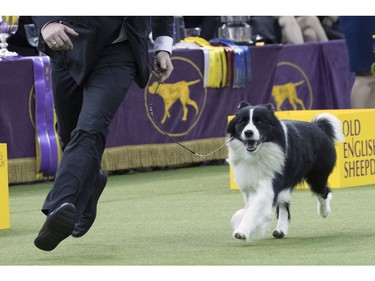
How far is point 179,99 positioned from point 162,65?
4758mm

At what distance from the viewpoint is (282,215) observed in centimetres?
664

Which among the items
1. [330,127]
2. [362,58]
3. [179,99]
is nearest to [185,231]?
[330,127]

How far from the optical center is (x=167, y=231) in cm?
691

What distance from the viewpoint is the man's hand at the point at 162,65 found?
19.8ft

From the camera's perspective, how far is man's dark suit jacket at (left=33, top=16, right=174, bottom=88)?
5.71 m

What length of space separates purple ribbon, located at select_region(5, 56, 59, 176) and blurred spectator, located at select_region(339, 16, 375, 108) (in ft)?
10.3

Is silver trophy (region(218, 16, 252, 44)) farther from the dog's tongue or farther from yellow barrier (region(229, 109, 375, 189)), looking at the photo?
the dog's tongue

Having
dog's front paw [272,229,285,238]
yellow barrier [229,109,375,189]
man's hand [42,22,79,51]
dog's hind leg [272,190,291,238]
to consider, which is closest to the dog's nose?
dog's hind leg [272,190,291,238]

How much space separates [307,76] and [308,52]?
27 cm

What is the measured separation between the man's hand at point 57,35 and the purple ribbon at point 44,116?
159 inches

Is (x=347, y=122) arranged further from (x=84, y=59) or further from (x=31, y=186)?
(x=84, y=59)

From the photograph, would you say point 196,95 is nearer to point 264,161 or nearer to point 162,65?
point 264,161

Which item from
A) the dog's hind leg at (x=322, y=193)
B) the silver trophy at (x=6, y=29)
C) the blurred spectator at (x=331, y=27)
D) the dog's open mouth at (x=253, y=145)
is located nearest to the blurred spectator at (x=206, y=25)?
the blurred spectator at (x=331, y=27)

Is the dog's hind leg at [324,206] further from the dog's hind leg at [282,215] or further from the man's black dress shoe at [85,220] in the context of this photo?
the man's black dress shoe at [85,220]
